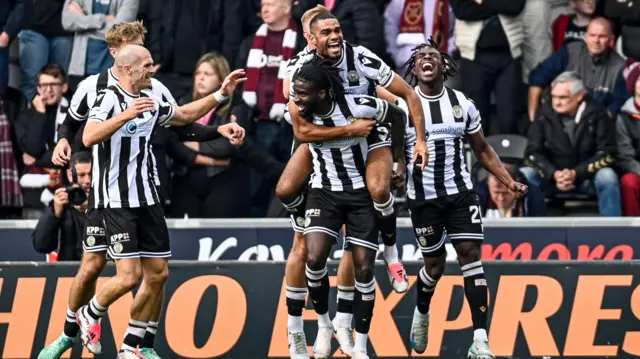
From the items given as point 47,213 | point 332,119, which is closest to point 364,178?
point 332,119

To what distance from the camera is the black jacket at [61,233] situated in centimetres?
1591

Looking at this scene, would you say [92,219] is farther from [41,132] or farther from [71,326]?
[41,132]

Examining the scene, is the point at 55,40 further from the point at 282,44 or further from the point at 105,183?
the point at 105,183

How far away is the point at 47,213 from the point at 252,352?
2416mm

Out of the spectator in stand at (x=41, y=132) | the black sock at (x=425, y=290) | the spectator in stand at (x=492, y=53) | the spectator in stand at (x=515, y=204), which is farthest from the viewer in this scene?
the spectator in stand at (x=492, y=53)

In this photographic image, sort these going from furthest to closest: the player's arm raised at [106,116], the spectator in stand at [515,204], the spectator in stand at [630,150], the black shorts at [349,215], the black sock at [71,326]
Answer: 1. the spectator in stand at [630,150]
2. the spectator in stand at [515,204]
3. the black sock at [71,326]
4. the black shorts at [349,215]
5. the player's arm raised at [106,116]

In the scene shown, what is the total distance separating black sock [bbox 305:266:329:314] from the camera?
→ 14188mm

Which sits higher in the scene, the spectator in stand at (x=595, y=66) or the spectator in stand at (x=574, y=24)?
the spectator in stand at (x=574, y=24)

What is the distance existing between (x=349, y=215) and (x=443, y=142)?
1220 mm

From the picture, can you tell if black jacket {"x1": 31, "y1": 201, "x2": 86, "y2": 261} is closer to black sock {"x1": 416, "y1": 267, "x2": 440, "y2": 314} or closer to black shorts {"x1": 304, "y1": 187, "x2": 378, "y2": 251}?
black shorts {"x1": 304, "y1": 187, "x2": 378, "y2": 251}

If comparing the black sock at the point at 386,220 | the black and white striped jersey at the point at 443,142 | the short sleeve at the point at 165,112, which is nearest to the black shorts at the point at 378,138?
the black sock at the point at 386,220

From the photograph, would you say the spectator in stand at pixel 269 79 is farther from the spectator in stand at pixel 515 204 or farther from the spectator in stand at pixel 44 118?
the spectator in stand at pixel 515 204

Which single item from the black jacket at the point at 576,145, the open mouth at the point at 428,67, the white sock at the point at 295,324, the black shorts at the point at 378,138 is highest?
the open mouth at the point at 428,67

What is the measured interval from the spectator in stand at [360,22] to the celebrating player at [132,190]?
436cm
